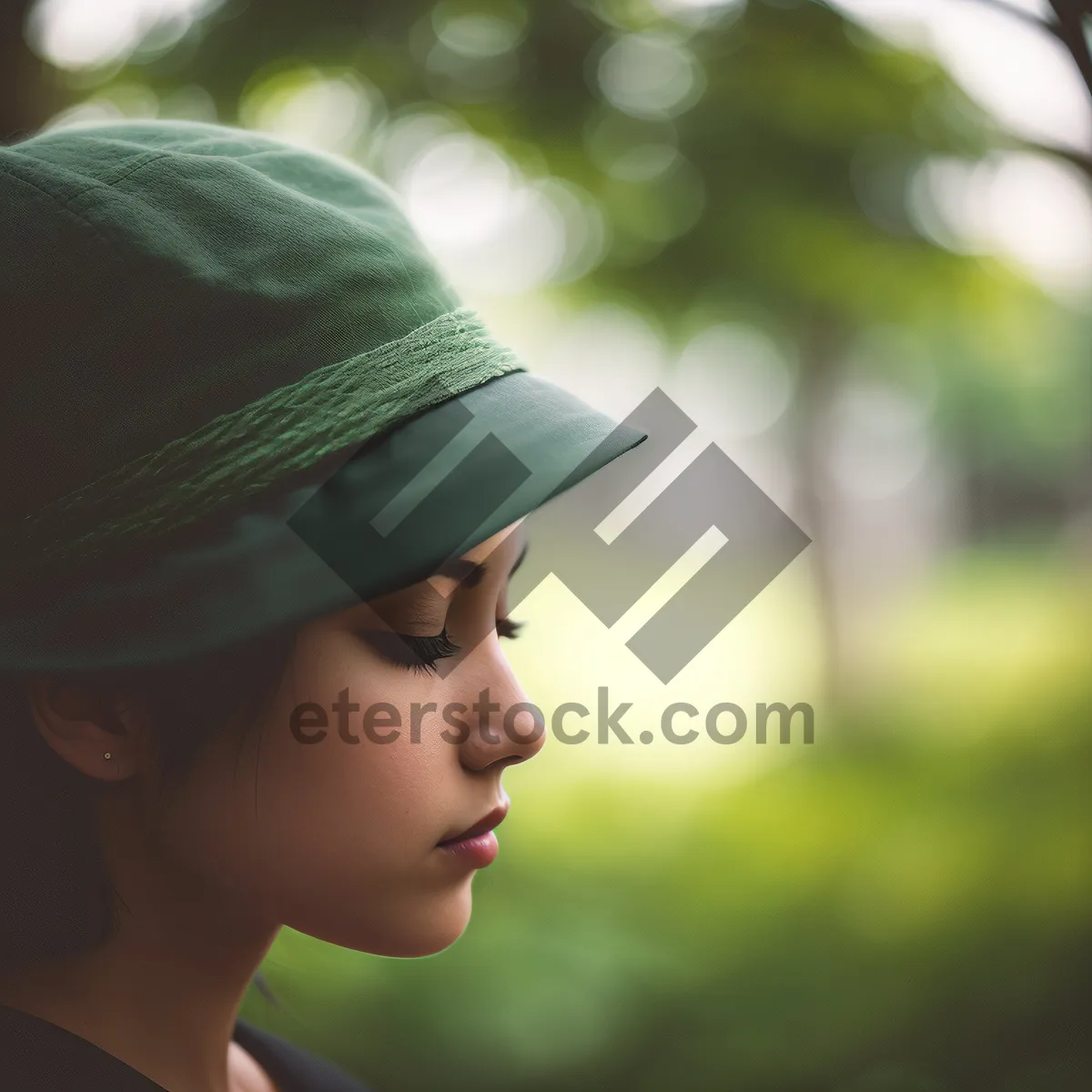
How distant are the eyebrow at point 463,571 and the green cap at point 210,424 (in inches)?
1.6

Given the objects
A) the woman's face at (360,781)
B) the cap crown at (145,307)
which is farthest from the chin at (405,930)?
the cap crown at (145,307)

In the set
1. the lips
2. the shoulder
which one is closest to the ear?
the lips

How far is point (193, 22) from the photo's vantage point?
1445mm

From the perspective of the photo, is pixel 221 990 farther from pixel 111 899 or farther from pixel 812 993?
pixel 812 993

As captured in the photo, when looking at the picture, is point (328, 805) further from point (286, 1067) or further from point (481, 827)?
point (286, 1067)

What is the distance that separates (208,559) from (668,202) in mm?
1556

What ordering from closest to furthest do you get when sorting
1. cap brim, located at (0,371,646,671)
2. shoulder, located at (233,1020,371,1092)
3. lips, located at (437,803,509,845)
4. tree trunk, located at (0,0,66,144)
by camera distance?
cap brim, located at (0,371,646,671)
lips, located at (437,803,509,845)
shoulder, located at (233,1020,371,1092)
tree trunk, located at (0,0,66,144)

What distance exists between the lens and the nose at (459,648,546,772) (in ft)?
2.18

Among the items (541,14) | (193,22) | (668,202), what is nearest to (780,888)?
(668,202)

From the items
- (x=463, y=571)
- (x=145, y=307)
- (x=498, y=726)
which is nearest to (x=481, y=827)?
(x=498, y=726)

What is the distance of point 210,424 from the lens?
59cm

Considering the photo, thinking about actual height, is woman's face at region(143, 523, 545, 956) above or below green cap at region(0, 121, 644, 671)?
below

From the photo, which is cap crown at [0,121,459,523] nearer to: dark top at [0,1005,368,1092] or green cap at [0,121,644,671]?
green cap at [0,121,644,671]

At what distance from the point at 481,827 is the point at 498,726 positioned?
80mm
